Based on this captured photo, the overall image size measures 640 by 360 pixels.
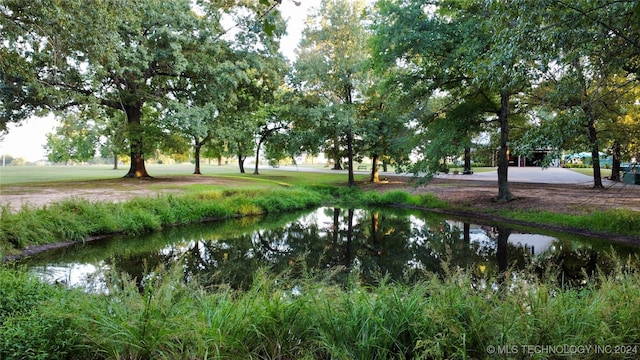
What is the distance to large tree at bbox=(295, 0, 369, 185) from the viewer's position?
76.9 feet

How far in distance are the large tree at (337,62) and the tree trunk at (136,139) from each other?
1014 cm

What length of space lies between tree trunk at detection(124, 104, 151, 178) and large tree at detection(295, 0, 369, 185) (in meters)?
10.1

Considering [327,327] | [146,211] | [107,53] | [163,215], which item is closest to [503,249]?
[327,327]

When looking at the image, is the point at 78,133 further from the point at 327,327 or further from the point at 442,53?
the point at 327,327

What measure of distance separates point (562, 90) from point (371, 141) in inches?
704

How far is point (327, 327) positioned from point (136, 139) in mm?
21509

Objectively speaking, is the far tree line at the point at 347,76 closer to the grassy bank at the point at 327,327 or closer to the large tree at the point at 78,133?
the large tree at the point at 78,133

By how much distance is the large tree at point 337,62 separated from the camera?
23.5m

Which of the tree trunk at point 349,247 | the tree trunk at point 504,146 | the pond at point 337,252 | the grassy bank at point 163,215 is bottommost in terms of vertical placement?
the tree trunk at point 349,247

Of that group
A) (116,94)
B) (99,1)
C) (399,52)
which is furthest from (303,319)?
(116,94)

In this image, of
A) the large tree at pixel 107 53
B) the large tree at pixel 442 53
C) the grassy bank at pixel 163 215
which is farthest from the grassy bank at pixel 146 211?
the large tree at pixel 442 53

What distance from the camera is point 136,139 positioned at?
21.7 meters

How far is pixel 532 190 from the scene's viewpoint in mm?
18906

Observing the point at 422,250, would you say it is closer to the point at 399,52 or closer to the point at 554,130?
the point at 554,130
